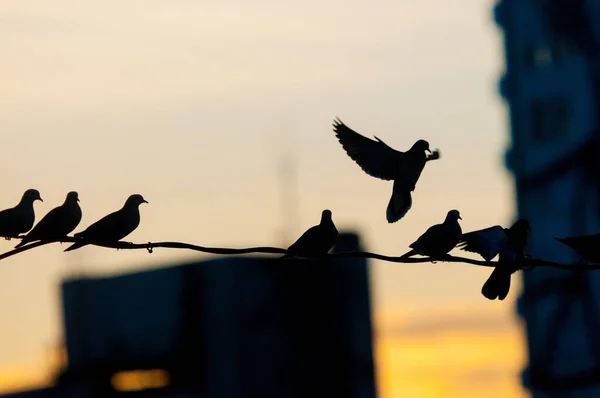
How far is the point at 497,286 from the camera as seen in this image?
982cm

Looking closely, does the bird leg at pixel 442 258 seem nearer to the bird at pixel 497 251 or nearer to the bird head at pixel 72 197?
the bird at pixel 497 251

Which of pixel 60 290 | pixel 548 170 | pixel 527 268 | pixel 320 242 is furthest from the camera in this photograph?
pixel 548 170

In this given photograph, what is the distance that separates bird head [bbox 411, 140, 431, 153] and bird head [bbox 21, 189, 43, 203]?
311 cm

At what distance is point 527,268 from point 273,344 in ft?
91.4

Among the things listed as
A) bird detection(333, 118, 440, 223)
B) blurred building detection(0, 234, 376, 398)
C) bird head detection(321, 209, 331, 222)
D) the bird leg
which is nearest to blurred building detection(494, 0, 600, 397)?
blurred building detection(0, 234, 376, 398)

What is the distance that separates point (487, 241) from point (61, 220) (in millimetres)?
2929

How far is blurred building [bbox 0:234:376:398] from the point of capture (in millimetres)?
36375

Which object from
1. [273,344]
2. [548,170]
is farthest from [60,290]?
[548,170]

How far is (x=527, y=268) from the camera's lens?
31.6 ft

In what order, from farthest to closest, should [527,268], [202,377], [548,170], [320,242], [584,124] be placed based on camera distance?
[584,124] → [548,170] → [202,377] → [320,242] → [527,268]

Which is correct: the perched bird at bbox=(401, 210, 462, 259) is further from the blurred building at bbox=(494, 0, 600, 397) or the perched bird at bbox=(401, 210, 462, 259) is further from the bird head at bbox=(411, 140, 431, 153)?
the blurred building at bbox=(494, 0, 600, 397)

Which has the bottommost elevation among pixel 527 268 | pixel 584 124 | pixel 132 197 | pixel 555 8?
pixel 527 268

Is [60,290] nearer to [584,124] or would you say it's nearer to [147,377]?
[147,377]

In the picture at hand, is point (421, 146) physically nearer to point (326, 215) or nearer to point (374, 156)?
point (374, 156)
